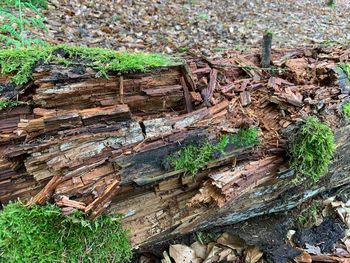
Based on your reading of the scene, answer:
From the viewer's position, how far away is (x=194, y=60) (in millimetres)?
3027

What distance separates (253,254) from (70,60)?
8.42 feet

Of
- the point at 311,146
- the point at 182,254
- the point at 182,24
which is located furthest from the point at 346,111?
the point at 182,24

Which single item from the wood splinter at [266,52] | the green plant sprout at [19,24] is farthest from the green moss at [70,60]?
the green plant sprout at [19,24]

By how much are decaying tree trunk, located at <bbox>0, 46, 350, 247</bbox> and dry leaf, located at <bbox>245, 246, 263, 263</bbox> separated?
0.38 metres

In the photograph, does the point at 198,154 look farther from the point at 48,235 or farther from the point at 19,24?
the point at 19,24

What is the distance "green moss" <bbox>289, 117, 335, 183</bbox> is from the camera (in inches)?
101

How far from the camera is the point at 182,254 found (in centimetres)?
311

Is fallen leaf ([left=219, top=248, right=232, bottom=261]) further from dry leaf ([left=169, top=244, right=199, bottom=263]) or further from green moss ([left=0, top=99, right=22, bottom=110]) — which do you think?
green moss ([left=0, top=99, right=22, bottom=110])

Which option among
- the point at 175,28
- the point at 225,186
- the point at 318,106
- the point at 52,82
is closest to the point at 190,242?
the point at 225,186

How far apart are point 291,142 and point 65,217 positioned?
1873 millimetres

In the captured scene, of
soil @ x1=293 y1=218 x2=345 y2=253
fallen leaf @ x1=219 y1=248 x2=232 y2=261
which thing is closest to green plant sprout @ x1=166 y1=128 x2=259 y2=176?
fallen leaf @ x1=219 y1=248 x2=232 y2=261

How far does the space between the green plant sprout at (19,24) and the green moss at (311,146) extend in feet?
13.1

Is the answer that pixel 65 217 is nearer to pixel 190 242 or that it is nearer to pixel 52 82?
pixel 52 82

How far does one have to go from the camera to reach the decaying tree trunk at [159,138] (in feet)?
7.51
